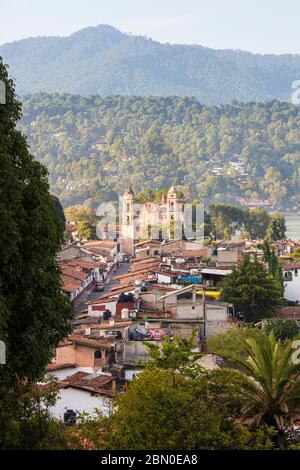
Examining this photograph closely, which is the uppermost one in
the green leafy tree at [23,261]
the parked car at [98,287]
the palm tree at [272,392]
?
the green leafy tree at [23,261]

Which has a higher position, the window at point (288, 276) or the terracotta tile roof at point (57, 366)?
the terracotta tile roof at point (57, 366)

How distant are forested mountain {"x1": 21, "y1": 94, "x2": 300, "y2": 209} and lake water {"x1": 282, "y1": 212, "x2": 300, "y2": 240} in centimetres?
535

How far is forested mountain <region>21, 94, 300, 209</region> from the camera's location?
13025 centimetres

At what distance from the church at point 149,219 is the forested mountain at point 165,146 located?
5084cm

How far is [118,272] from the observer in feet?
139

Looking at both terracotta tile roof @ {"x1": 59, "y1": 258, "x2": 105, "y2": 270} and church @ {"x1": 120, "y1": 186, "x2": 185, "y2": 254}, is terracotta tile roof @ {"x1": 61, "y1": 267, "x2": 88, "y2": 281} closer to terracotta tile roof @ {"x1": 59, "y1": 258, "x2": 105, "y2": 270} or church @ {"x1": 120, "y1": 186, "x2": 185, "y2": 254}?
terracotta tile roof @ {"x1": 59, "y1": 258, "x2": 105, "y2": 270}

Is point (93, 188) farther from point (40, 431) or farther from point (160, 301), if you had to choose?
point (40, 431)

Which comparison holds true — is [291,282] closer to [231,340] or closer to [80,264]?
[80,264]

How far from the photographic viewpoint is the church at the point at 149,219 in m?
53.5

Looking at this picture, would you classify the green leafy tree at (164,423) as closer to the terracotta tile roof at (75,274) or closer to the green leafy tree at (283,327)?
the green leafy tree at (283,327)

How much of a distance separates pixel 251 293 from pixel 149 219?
104ft

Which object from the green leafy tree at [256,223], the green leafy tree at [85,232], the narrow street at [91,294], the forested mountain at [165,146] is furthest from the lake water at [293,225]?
the narrow street at [91,294]
